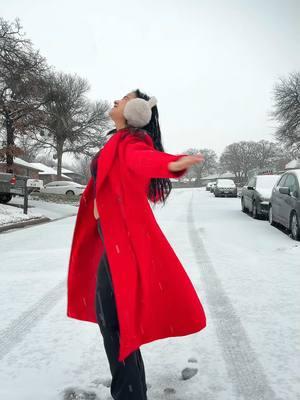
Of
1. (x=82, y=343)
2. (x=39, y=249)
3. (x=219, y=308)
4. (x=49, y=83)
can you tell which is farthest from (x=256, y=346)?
(x=49, y=83)

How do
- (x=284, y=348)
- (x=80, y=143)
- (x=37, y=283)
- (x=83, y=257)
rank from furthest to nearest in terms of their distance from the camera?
(x=80, y=143)
(x=37, y=283)
(x=284, y=348)
(x=83, y=257)

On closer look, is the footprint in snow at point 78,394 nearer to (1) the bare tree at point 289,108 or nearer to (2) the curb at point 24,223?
(2) the curb at point 24,223

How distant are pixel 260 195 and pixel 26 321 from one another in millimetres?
10618

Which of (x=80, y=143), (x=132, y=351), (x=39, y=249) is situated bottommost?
(x=39, y=249)

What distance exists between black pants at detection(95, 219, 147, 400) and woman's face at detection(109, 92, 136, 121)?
612 millimetres

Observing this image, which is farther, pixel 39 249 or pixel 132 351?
pixel 39 249

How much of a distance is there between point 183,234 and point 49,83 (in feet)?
46.1

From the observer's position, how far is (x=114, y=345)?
2154 millimetres

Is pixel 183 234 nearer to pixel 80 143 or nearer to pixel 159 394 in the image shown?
pixel 159 394

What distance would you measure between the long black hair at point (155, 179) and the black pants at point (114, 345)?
1.17 feet

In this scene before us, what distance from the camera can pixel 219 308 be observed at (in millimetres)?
4258

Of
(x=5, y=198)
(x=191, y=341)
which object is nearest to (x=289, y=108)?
(x=5, y=198)

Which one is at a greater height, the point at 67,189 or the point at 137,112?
the point at 137,112

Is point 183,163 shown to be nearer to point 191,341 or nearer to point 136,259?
point 136,259
